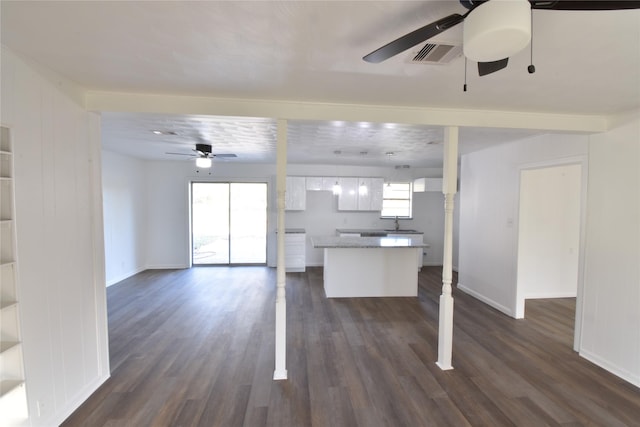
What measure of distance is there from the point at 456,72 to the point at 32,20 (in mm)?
2483

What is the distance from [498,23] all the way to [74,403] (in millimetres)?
3682

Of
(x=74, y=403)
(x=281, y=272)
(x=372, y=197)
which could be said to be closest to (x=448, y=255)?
(x=281, y=272)

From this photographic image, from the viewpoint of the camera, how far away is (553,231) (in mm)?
4684

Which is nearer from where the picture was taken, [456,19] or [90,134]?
[456,19]

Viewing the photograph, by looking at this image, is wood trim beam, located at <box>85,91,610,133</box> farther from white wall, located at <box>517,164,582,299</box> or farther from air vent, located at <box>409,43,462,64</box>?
white wall, located at <box>517,164,582,299</box>

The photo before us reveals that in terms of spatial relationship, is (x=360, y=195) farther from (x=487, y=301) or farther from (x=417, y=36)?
(x=417, y=36)

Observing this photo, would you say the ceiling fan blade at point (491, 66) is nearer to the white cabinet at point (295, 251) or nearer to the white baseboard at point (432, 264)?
the white cabinet at point (295, 251)

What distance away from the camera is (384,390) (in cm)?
245

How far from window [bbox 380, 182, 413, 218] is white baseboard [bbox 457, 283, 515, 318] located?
7.89ft

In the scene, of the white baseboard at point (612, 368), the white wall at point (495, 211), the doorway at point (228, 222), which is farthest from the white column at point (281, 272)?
the doorway at point (228, 222)

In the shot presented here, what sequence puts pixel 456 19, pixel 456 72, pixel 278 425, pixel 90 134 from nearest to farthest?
1. pixel 456 19
2. pixel 456 72
3. pixel 278 425
4. pixel 90 134

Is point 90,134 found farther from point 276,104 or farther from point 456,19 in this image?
point 456,19

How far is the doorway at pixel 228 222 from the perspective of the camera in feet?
22.1

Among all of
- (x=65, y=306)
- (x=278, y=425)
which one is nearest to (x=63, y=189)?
(x=65, y=306)
